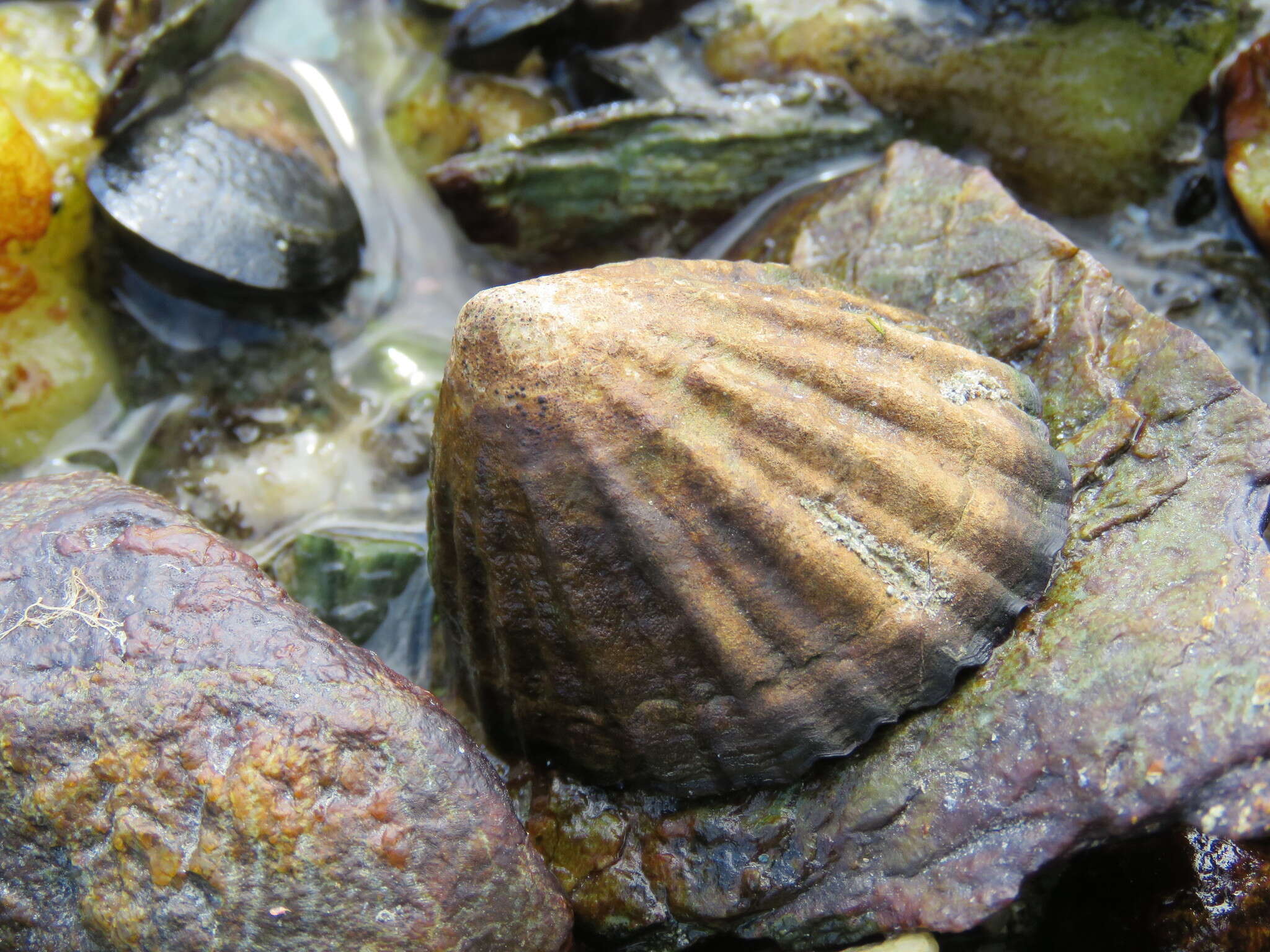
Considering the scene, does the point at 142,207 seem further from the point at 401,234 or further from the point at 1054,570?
the point at 1054,570

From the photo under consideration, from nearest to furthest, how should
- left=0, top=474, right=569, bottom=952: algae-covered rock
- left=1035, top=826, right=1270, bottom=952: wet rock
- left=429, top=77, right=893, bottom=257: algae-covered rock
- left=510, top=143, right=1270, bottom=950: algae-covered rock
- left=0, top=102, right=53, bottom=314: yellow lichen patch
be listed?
left=0, top=474, right=569, bottom=952: algae-covered rock, left=510, top=143, right=1270, bottom=950: algae-covered rock, left=1035, top=826, right=1270, bottom=952: wet rock, left=0, top=102, right=53, bottom=314: yellow lichen patch, left=429, top=77, right=893, bottom=257: algae-covered rock

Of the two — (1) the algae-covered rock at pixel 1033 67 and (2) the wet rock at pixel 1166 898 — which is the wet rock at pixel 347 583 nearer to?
(2) the wet rock at pixel 1166 898

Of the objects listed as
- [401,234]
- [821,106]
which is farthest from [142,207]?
[821,106]

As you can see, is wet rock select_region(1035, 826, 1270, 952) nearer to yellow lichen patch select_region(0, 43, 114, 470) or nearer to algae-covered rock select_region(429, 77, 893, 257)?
algae-covered rock select_region(429, 77, 893, 257)

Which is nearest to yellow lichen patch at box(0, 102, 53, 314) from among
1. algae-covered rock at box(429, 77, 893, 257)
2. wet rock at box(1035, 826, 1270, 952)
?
algae-covered rock at box(429, 77, 893, 257)

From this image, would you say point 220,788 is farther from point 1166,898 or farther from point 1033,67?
point 1033,67

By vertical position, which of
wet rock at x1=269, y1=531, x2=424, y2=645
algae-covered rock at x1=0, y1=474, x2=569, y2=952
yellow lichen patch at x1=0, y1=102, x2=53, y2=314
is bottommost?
wet rock at x1=269, y1=531, x2=424, y2=645

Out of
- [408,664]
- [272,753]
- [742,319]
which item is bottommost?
[408,664]
